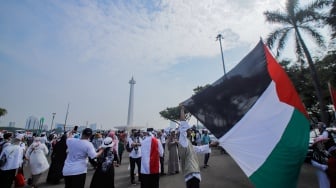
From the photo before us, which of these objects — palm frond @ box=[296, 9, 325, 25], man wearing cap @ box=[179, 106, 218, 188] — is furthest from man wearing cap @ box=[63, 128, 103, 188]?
palm frond @ box=[296, 9, 325, 25]

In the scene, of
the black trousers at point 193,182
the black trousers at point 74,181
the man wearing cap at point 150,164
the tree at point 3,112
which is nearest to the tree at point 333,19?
the man wearing cap at point 150,164

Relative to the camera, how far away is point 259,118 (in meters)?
3.51

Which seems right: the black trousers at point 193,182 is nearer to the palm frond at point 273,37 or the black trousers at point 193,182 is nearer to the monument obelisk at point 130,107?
the palm frond at point 273,37

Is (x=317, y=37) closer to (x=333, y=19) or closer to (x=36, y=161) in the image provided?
(x=333, y=19)

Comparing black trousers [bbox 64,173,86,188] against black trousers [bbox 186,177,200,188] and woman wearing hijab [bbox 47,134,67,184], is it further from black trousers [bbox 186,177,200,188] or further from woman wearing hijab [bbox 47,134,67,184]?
woman wearing hijab [bbox 47,134,67,184]

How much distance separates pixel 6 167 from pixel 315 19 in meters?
19.4

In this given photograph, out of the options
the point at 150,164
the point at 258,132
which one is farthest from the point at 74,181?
the point at 258,132

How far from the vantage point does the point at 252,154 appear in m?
3.31

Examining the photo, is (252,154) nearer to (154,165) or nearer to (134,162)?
(154,165)

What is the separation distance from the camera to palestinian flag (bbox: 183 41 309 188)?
3.24m

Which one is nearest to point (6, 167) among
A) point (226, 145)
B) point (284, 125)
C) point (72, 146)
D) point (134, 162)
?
point (72, 146)

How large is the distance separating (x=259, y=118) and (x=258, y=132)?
223mm

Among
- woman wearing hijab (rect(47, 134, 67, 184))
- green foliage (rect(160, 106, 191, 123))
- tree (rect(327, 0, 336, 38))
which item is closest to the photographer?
woman wearing hijab (rect(47, 134, 67, 184))

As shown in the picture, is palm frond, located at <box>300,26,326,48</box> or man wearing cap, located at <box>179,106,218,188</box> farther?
palm frond, located at <box>300,26,326,48</box>
